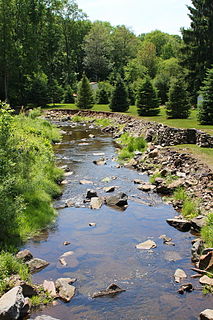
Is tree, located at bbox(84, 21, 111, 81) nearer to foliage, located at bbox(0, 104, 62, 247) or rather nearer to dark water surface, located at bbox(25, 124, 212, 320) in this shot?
foliage, located at bbox(0, 104, 62, 247)

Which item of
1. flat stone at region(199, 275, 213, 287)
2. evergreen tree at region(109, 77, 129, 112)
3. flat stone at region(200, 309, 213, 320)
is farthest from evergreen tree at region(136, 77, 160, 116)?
flat stone at region(200, 309, 213, 320)

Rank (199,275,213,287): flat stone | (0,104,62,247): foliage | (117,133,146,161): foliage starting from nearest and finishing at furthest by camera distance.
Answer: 1. (199,275,213,287): flat stone
2. (0,104,62,247): foliage
3. (117,133,146,161): foliage

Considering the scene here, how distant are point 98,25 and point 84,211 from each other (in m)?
68.3

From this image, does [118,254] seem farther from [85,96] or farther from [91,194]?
[85,96]

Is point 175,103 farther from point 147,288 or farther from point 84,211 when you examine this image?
point 147,288

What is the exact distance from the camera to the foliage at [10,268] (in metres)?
8.12

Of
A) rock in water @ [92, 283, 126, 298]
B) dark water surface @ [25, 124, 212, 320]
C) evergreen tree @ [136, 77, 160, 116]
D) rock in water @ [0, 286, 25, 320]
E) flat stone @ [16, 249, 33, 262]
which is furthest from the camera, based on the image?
evergreen tree @ [136, 77, 160, 116]

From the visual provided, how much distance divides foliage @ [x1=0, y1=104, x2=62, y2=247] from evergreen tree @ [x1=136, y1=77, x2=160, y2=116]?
20822 mm

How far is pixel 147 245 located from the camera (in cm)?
1016

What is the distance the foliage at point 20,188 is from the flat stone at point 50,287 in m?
2.14

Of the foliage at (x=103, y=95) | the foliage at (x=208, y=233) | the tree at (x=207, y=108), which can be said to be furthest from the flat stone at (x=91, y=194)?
the foliage at (x=103, y=95)

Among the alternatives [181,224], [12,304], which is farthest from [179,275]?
Answer: [12,304]

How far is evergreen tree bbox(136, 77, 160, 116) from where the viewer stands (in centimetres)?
3475

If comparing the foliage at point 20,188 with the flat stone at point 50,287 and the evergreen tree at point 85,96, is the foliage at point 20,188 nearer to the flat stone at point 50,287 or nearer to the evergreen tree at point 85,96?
the flat stone at point 50,287
